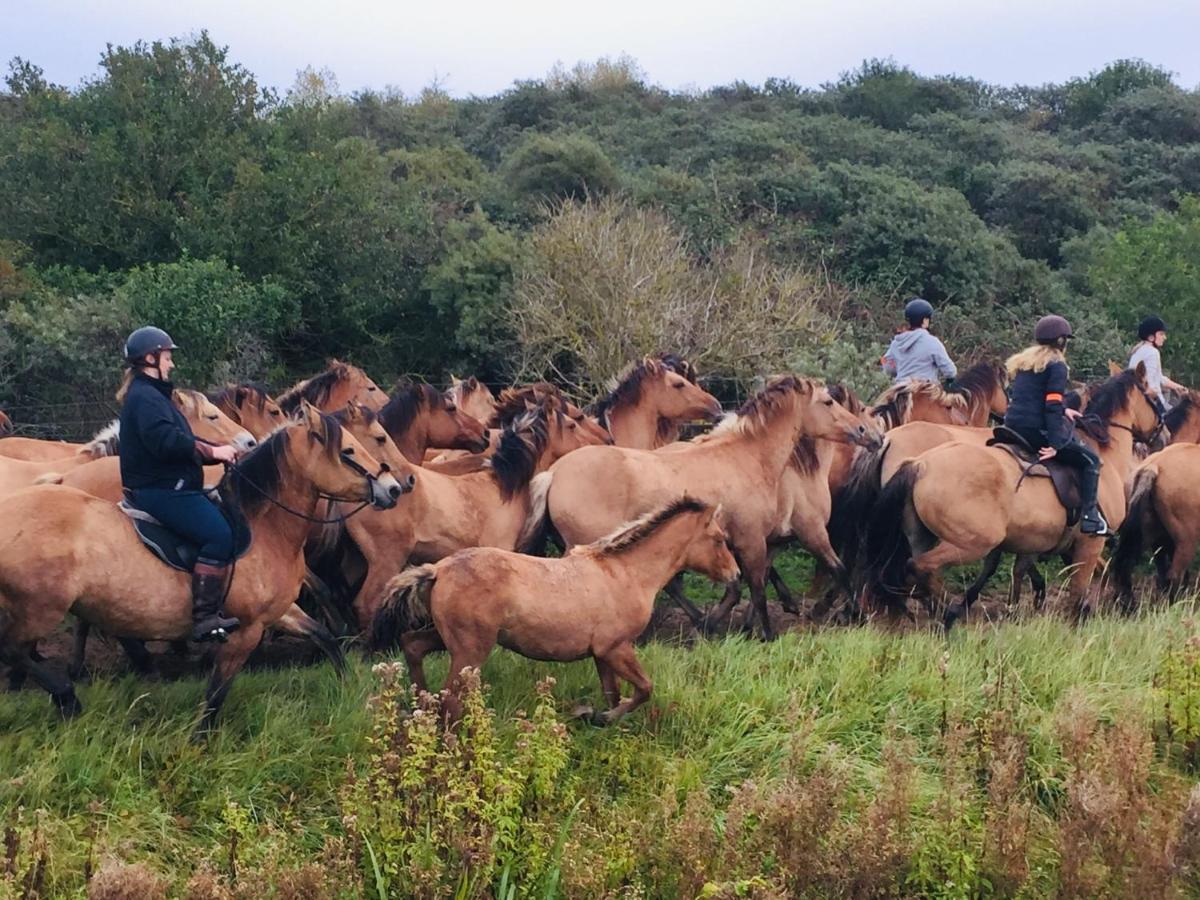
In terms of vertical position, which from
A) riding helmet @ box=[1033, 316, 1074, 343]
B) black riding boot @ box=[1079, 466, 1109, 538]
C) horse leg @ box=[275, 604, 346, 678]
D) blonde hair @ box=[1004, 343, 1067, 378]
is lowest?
horse leg @ box=[275, 604, 346, 678]

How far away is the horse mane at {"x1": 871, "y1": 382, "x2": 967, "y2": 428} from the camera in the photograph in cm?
1227

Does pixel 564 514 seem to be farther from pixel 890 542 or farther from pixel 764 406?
pixel 890 542

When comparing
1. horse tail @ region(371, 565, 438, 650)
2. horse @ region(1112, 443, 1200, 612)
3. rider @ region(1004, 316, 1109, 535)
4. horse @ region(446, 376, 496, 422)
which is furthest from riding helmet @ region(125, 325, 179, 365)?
horse @ region(1112, 443, 1200, 612)

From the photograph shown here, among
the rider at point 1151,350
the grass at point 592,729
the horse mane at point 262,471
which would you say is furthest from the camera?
the rider at point 1151,350

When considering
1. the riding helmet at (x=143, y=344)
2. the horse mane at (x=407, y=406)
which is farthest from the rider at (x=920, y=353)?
the riding helmet at (x=143, y=344)

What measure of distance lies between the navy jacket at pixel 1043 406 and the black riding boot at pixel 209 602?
6611 millimetres

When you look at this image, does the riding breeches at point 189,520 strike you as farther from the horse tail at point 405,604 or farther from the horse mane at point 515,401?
the horse mane at point 515,401

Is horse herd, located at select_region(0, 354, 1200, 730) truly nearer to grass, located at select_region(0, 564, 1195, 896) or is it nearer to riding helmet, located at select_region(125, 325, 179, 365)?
grass, located at select_region(0, 564, 1195, 896)

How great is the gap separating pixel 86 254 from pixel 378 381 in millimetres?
6078

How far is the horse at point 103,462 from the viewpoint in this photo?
28.3ft

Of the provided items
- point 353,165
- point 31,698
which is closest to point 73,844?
point 31,698

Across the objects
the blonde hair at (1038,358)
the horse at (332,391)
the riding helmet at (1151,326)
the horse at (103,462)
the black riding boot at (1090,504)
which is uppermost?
the riding helmet at (1151,326)

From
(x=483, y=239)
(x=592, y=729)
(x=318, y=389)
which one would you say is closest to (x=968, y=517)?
(x=592, y=729)

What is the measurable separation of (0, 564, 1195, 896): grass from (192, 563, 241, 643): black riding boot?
1.80 ft
